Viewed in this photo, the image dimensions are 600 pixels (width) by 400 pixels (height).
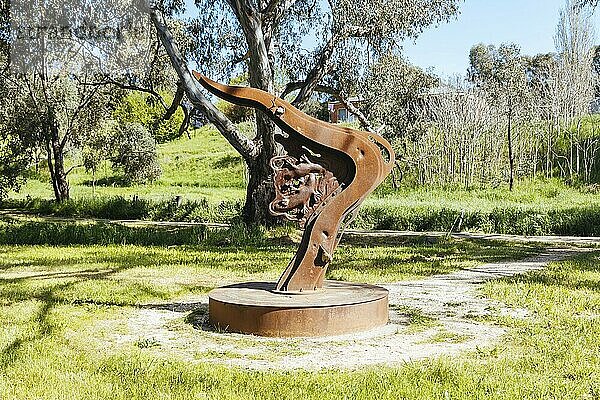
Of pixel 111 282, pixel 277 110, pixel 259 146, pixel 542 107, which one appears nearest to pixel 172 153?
pixel 542 107

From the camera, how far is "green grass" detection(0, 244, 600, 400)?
4141mm

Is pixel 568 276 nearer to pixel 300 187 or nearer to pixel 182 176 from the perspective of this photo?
pixel 300 187

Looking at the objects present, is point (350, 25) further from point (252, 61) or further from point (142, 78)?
point (142, 78)

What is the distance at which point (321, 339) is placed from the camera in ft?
18.6

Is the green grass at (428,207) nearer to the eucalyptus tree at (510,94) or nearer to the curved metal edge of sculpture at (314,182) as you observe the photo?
the eucalyptus tree at (510,94)

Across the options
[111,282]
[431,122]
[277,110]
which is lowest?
[111,282]

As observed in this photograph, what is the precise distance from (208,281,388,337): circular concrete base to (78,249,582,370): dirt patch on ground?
0.10 m

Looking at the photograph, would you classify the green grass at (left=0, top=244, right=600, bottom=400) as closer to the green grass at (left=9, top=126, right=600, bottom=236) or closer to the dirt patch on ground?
the dirt patch on ground

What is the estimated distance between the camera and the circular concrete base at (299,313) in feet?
18.9

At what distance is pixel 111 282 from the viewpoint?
877 cm

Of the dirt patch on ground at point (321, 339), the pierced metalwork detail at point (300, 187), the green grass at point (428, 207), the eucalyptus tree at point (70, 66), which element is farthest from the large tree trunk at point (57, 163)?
the pierced metalwork detail at point (300, 187)

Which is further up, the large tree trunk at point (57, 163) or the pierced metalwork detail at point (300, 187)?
the large tree trunk at point (57, 163)

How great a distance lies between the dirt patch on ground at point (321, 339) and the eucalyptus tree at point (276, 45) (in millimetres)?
7395

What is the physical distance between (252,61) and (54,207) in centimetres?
1091
